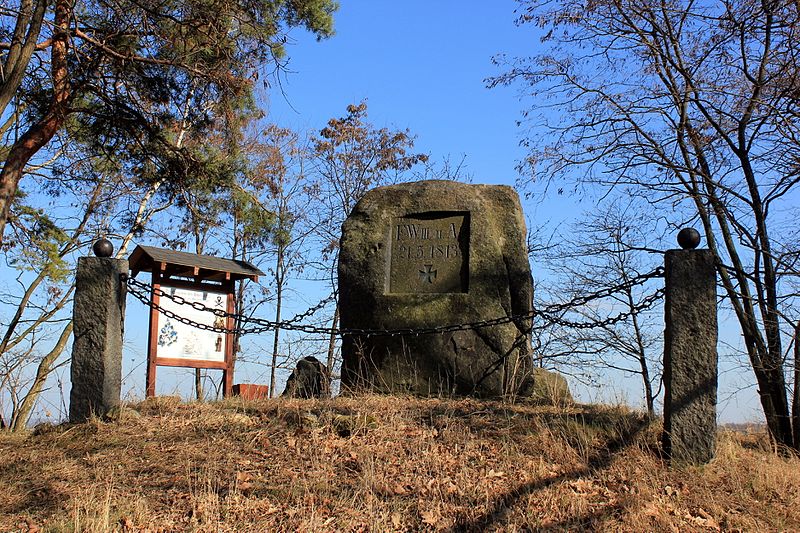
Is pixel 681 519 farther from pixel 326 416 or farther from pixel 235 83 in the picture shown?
pixel 235 83

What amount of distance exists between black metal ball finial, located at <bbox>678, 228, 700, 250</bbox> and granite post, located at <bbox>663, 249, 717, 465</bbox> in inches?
2.1

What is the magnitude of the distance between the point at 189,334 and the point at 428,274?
161 inches

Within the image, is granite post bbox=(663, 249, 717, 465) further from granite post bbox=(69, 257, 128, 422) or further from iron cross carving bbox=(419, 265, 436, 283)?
granite post bbox=(69, 257, 128, 422)

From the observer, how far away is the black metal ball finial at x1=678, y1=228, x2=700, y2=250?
6215 mm

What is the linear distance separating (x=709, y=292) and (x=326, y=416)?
3.62 metres

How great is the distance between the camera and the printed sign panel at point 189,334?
34.1 feet

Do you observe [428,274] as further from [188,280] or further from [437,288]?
[188,280]

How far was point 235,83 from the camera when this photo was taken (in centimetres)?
1038

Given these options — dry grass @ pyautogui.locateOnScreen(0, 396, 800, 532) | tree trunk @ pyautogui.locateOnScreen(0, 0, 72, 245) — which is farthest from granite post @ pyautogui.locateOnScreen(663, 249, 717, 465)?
tree trunk @ pyautogui.locateOnScreen(0, 0, 72, 245)

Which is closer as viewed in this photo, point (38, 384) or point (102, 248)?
point (102, 248)

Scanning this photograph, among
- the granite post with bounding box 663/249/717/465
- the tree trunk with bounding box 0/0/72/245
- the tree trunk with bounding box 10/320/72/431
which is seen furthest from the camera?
the tree trunk with bounding box 10/320/72/431

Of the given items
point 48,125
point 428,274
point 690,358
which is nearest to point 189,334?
point 48,125

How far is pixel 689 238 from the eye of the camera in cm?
621

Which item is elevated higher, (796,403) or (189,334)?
(189,334)
